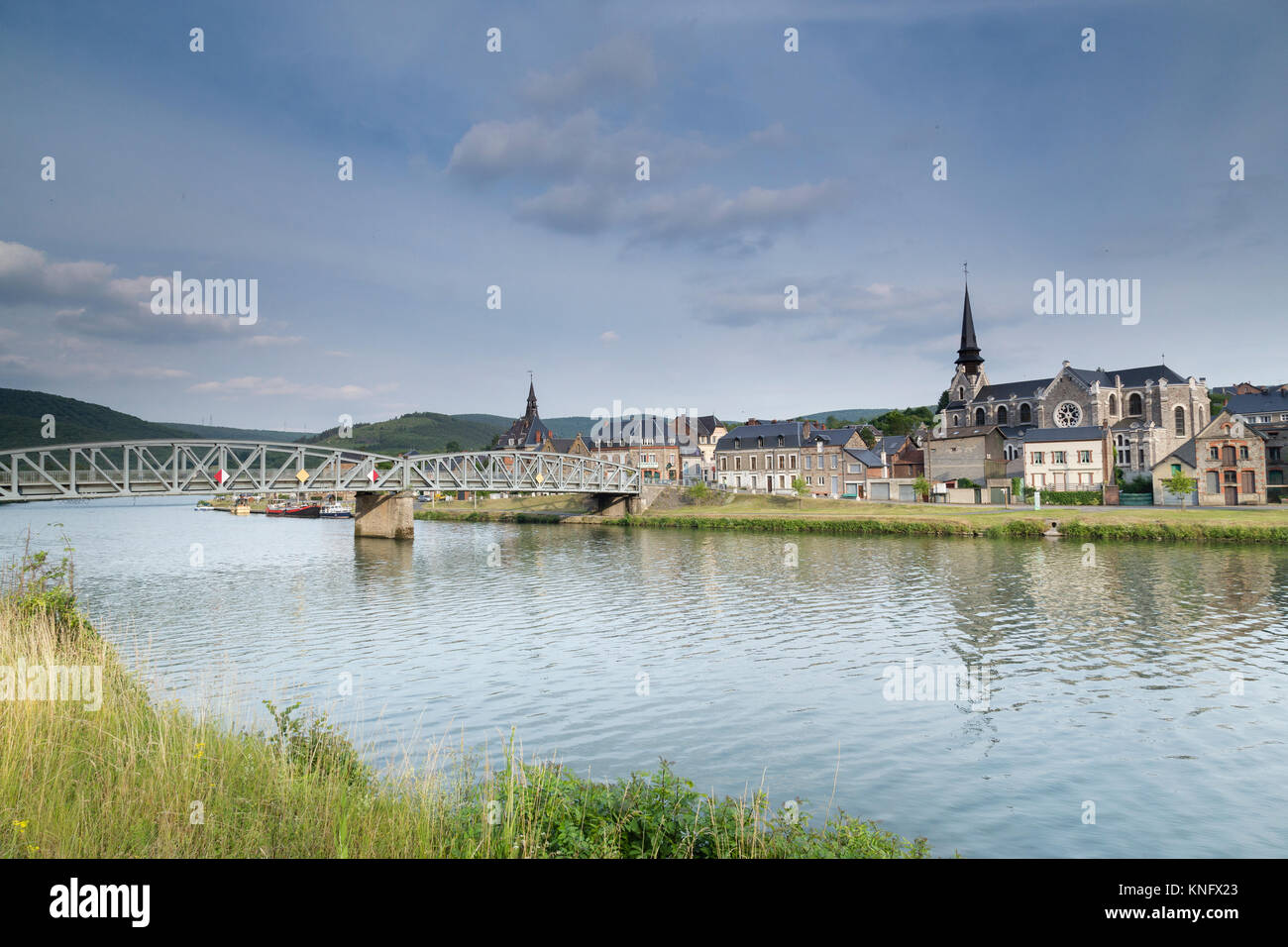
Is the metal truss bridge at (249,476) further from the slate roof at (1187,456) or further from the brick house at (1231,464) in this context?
the brick house at (1231,464)

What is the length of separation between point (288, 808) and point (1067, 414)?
115 metres

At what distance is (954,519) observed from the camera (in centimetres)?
6825

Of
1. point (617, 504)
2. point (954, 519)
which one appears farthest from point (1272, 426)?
point (617, 504)

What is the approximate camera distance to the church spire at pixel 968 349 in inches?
4902

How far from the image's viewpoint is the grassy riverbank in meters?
8.48

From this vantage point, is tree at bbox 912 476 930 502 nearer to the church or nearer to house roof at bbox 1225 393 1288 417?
the church

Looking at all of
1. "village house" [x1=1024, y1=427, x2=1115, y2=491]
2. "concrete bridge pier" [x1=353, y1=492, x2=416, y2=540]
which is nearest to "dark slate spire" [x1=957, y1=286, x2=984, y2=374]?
"village house" [x1=1024, y1=427, x2=1115, y2=491]

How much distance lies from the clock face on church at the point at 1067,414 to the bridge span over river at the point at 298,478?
197 feet

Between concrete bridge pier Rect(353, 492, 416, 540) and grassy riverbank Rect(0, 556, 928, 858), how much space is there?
6591 centimetres
